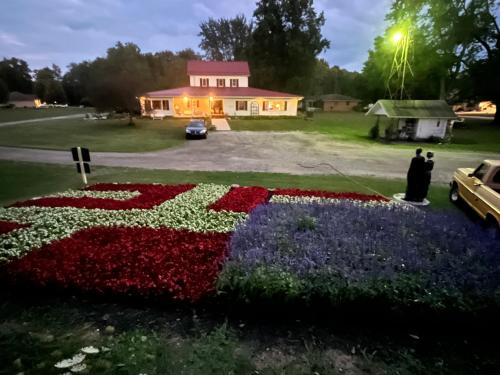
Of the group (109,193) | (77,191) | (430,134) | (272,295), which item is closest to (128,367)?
(272,295)

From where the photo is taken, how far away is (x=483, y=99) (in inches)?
1674

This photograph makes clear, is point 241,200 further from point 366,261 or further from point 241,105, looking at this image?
point 241,105

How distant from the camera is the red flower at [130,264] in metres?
4.26

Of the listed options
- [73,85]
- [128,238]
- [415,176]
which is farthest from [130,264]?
[73,85]

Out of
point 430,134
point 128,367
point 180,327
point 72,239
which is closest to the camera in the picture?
point 128,367

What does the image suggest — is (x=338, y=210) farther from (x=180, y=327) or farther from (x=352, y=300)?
(x=180, y=327)

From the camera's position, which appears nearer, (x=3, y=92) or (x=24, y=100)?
(x=3, y=92)

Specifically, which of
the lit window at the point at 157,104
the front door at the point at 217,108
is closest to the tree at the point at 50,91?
the lit window at the point at 157,104

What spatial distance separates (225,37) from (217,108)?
39.4 meters

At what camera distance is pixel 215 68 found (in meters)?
45.6

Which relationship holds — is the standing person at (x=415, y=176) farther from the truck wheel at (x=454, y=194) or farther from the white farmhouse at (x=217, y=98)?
the white farmhouse at (x=217, y=98)

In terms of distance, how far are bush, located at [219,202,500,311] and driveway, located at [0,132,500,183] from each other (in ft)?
27.2

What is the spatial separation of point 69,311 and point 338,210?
5672 millimetres

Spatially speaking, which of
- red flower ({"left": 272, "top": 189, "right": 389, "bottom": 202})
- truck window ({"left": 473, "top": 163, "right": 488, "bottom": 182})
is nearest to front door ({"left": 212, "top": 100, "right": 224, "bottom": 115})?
red flower ({"left": 272, "top": 189, "right": 389, "bottom": 202})
